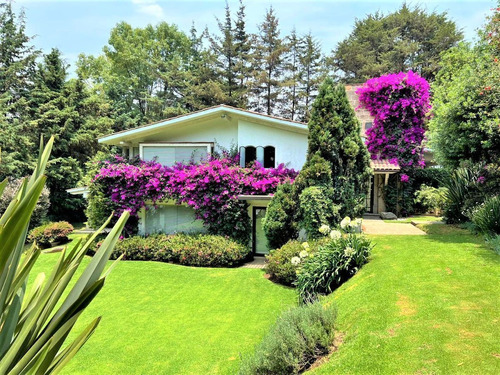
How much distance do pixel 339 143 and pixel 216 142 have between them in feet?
23.4

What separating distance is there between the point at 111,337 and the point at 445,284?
25.7 ft

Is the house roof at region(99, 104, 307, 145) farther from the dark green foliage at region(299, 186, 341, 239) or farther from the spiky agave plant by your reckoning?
the spiky agave plant

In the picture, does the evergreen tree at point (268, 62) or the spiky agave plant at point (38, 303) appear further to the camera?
the evergreen tree at point (268, 62)

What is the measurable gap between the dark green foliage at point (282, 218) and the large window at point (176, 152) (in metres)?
5.33

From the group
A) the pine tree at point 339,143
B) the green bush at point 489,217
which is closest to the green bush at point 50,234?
the pine tree at point 339,143

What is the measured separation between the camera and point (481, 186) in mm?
11148

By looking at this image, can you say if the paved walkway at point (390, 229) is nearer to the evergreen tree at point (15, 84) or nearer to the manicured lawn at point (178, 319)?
the manicured lawn at point (178, 319)

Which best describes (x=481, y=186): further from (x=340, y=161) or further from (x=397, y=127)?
(x=397, y=127)

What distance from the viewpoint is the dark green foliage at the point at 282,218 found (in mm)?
12008

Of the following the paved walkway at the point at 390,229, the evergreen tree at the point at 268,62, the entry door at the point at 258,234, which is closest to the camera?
the paved walkway at the point at 390,229

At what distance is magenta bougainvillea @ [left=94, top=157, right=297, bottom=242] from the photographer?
14195 millimetres

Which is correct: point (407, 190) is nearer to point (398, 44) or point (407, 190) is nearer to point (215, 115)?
point (215, 115)

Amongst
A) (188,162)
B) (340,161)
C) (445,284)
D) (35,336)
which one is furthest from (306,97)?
(35,336)

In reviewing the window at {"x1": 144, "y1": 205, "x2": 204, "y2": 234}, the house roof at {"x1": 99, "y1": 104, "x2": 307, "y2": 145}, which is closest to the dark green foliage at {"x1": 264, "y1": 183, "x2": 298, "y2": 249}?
the house roof at {"x1": 99, "y1": 104, "x2": 307, "y2": 145}
